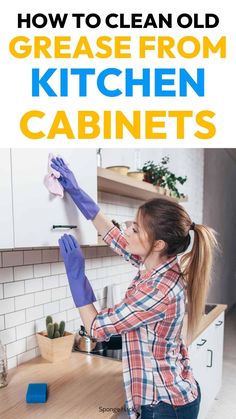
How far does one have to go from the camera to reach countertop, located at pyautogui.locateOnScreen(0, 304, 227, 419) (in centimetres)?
112

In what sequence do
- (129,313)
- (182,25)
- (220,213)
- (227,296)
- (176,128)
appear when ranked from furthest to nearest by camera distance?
(227,296)
(220,213)
(176,128)
(182,25)
(129,313)

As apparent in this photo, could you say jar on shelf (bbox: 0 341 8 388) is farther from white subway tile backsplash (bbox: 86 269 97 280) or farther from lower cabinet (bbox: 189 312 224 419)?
lower cabinet (bbox: 189 312 224 419)

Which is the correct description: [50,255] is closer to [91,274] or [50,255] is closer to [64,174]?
[91,274]

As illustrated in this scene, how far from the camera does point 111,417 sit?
3.61 feet

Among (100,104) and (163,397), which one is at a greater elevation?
(100,104)

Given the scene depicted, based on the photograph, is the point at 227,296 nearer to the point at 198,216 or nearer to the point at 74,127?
the point at 198,216

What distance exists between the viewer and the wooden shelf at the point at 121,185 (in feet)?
5.62

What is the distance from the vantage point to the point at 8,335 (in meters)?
1.46

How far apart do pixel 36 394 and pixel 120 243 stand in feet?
2.21

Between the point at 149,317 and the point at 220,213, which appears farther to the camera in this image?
the point at 220,213

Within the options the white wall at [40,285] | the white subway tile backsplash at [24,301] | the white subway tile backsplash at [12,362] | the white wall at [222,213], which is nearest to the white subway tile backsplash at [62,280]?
the white wall at [40,285]

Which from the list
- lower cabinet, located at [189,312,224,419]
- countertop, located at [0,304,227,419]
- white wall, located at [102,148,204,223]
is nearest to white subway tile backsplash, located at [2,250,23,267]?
countertop, located at [0,304,227,419]

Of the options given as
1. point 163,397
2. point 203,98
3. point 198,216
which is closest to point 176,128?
point 203,98

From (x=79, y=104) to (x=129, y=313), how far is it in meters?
1.09
